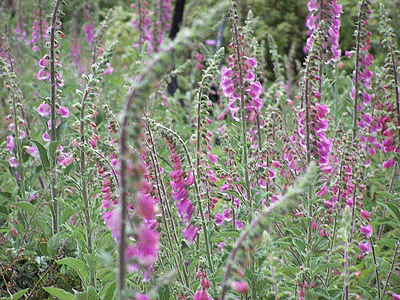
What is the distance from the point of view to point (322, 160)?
2549 millimetres

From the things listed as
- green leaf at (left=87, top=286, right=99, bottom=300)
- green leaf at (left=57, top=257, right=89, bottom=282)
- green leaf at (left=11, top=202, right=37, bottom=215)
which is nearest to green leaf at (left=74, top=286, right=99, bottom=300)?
green leaf at (left=87, top=286, right=99, bottom=300)

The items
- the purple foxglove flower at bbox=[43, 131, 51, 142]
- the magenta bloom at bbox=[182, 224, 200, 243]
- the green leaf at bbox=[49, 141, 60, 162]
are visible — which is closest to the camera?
the magenta bloom at bbox=[182, 224, 200, 243]

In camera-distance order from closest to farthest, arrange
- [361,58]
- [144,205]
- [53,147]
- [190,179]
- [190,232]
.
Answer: [144,205] → [190,179] → [190,232] → [53,147] → [361,58]

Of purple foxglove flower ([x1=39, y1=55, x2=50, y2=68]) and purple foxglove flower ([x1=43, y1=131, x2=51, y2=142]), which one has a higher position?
purple foxglove flower ([x1=39, y1=55, x2=50, y2=68])

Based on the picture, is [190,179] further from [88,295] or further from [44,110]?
[44,110]

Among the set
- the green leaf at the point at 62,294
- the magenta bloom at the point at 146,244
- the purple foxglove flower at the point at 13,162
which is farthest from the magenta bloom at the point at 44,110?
the magenta bloom at the point at 146,244

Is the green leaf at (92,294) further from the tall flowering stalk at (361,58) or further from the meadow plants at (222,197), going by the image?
the tall flowering stalk at (361,58)

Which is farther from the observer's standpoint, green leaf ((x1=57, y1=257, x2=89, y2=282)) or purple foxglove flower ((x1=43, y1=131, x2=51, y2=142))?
purple foxglove flower ((x1=43, y1=131, x2=51, y2=142))

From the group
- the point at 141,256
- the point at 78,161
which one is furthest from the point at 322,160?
the point at 141,256

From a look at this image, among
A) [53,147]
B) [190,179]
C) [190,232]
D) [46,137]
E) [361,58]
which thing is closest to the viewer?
[190,179]

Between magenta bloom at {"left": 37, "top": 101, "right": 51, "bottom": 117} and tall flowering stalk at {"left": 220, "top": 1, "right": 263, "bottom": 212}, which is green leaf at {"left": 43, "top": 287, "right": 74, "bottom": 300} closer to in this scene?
tall flowering stalk at {"left": 220, "top": 1, "right": 263, "bottom": 212}

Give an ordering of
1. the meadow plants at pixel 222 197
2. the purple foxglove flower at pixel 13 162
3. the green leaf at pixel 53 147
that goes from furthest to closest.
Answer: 1. the purple foxglove flower at pixel 13 162
2. the green leaf at pixel 53 147
3. the meadow plants at pixel 222 197

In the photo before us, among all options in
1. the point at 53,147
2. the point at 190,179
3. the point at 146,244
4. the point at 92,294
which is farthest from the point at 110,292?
the point at 146,244

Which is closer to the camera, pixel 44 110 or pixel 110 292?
pixel 110 292
